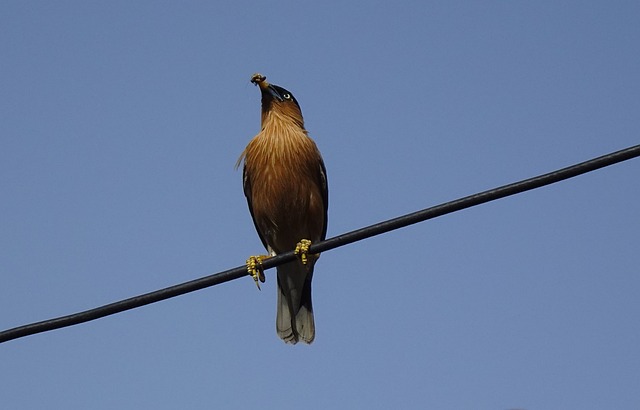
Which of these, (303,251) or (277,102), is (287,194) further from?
(303,251)

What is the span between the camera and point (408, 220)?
5.04 m

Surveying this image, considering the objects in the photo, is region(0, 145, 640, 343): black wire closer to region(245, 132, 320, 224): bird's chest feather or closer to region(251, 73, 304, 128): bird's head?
region(245, 132, 320, 224): bird's chest feather

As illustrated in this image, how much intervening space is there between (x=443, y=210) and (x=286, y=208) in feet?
11.6

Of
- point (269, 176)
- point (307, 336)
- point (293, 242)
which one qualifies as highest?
point (269, 176)

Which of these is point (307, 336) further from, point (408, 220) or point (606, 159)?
point (606, 159)

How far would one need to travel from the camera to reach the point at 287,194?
8.37 m

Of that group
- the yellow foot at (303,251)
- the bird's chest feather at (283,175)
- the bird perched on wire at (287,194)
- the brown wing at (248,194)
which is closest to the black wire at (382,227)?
the yellow foot at (303,251)

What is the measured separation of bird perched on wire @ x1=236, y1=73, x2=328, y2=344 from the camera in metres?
8.42

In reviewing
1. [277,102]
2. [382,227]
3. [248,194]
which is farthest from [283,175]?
[382,227]

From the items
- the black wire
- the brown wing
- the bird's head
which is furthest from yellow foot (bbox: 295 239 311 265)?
the bird's head

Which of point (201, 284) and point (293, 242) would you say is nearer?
point (201, 284)

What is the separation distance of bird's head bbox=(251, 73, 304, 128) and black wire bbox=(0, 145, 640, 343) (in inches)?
153

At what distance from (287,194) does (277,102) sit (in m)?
1.16

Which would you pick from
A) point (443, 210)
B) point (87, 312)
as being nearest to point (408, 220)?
point (443, 210)
